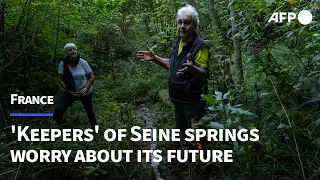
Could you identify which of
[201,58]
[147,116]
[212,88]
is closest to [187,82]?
[201,58]

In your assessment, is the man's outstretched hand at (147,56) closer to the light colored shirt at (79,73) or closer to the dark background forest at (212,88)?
the dark background forest at (212,88)

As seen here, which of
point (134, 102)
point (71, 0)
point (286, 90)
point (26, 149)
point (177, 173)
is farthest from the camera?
point (134, 102)

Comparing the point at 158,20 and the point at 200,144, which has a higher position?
the point at 158,20

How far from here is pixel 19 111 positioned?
598 centimetres

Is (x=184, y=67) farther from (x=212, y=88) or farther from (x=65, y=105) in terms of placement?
(x=65, y=105)

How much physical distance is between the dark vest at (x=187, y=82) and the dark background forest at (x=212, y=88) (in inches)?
16.7

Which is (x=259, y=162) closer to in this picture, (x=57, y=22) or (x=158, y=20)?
(x=57, y=22)

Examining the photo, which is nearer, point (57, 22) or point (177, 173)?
point (177, 173)

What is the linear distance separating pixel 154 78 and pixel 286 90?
733cm

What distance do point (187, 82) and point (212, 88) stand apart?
1.98m

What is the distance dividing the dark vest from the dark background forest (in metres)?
0.42

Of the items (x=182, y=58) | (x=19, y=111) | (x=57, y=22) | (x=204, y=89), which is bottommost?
(x=19, y=111)

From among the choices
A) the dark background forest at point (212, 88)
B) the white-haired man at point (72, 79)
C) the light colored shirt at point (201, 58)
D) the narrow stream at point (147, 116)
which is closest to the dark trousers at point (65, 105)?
the white-haired man at point (72, 79)

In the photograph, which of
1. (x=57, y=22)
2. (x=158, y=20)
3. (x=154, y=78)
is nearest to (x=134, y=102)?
(x=154, y=78)
